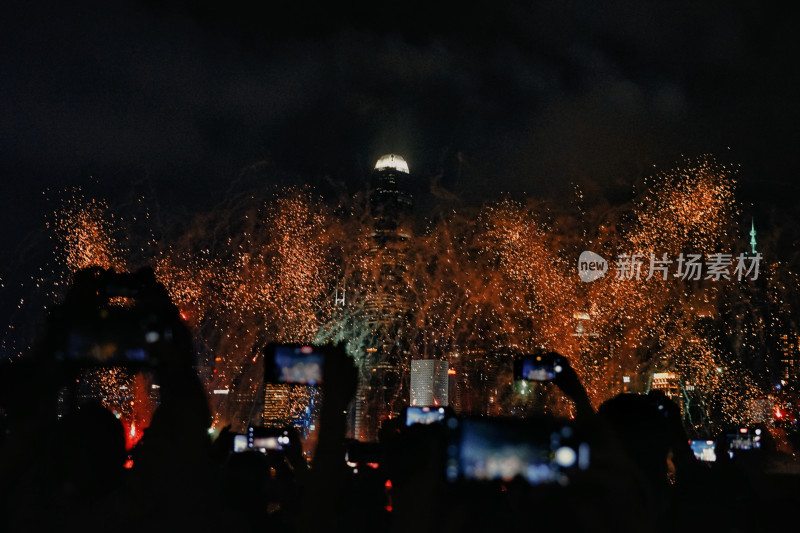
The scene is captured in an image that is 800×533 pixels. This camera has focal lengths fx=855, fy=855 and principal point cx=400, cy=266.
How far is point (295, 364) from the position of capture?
6.88 meters

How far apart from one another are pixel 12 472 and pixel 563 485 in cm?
339

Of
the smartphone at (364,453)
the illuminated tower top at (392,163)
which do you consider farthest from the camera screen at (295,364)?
the illuminated tower top at (392,163)

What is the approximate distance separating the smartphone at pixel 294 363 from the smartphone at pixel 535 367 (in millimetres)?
1961

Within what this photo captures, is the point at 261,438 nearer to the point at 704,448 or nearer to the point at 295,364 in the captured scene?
the point at 295,364

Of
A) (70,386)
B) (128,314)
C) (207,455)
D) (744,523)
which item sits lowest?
(744,523)

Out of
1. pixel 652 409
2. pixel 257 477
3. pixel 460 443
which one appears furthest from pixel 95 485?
pixel 652 409

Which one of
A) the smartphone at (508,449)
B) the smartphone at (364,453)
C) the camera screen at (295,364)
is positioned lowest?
the smartphone at (364,453)

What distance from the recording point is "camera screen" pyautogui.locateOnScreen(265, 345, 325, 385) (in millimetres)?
6844

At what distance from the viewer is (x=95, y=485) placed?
564 centimetres

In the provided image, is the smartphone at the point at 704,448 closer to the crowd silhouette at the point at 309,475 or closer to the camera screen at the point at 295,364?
the crowd silhouette at the point at 309,475

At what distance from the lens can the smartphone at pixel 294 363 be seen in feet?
22.5

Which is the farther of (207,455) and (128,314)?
(128,314)

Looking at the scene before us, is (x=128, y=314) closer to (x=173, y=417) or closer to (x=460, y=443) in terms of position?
(x=173, y=417)

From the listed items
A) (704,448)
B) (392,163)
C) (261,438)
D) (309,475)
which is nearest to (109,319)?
(309,475)
